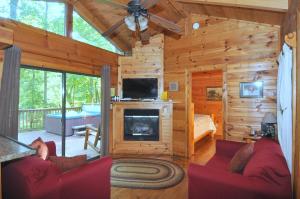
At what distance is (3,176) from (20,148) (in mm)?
429

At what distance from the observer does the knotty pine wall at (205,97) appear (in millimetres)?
7523

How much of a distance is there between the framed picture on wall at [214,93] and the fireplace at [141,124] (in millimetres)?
A: 3319

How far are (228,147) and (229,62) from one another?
1.95 meters

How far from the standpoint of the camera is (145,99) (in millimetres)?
5191

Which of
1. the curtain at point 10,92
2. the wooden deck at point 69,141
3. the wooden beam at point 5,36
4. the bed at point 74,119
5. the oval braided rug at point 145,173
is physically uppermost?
the wooden beam at point 5,36

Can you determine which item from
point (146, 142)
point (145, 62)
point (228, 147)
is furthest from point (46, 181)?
point (145, 62)

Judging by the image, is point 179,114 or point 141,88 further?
point 141,88

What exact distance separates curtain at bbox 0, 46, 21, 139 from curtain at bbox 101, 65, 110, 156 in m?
1.84

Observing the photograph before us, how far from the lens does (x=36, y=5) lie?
12.1 feet

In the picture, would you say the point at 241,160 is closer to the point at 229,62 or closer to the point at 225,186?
the point at 225,186

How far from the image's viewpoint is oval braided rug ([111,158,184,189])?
333cm

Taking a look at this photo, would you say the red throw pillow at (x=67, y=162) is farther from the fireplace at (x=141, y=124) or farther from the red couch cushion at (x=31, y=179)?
the fireplace at (x=141, y=124)

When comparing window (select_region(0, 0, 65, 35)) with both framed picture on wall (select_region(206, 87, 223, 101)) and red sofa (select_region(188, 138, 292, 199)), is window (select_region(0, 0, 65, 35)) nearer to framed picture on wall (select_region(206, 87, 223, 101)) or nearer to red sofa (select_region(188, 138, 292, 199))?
red sofa (select_region(188, 138, 292, 199))

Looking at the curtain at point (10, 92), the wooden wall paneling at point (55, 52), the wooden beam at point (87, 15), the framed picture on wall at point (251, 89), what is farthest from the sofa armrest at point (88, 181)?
the wooden beam at point (87, 15)
